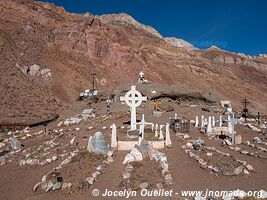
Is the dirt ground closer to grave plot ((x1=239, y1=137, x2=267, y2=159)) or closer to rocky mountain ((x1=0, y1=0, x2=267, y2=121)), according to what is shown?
grave plot ((x1=239, y1=137, x2=267, y2=159))

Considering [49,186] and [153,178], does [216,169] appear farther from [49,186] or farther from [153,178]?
[49,186]

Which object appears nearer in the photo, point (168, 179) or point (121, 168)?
point (168, 179)

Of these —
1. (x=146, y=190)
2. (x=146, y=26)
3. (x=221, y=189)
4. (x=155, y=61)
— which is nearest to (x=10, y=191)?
(x=146, y=190)

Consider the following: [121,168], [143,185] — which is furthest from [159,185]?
[121,168]

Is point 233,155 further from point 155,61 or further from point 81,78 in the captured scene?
point 155,61

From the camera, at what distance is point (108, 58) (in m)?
72.2

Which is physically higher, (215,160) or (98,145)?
(98,145)

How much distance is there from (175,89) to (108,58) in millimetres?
37062

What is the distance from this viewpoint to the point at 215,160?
43.4 ft

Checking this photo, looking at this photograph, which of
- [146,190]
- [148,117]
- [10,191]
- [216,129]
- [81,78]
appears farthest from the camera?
[81,78]

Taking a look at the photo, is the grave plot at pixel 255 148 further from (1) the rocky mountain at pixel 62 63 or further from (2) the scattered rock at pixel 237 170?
(1) the rocky mountain at pixel 62 63

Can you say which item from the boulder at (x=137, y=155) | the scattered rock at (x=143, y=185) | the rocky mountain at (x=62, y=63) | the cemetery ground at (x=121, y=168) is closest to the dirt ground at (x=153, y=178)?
the cemetery ground at (x=121, y=168)

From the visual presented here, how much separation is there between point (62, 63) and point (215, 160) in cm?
5443

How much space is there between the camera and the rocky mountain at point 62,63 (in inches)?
2008
